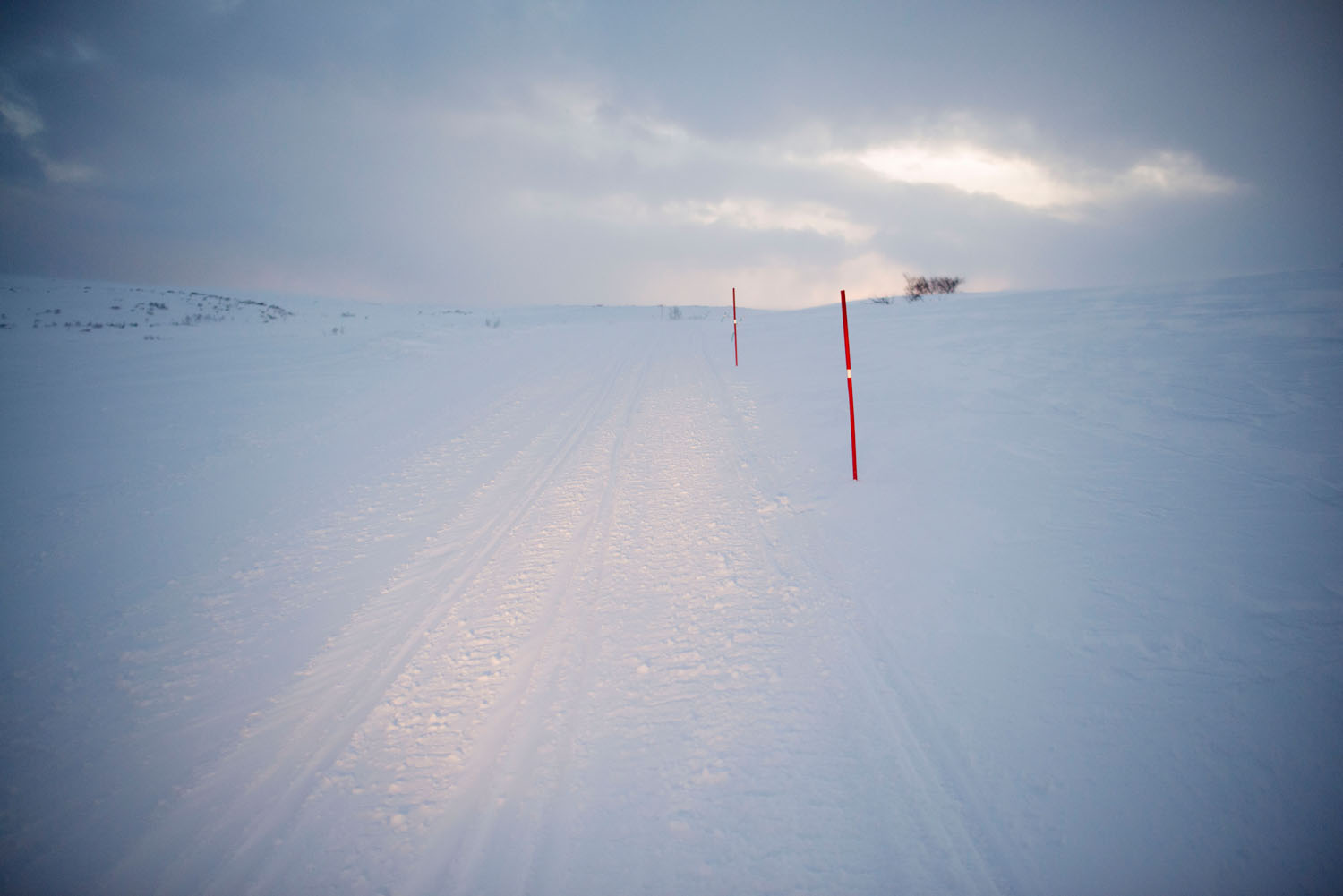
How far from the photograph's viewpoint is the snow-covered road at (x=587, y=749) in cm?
210

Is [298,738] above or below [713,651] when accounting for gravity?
below

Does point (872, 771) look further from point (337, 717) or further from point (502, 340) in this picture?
point (502, 340)

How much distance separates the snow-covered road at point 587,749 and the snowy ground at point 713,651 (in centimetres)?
2

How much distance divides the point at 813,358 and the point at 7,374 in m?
17.1

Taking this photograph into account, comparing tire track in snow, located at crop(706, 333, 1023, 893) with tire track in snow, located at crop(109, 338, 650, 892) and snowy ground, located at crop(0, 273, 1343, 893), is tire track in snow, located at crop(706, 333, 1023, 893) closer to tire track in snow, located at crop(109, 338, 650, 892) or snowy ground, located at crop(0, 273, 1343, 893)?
snowy ground, located at crop(0, 273, 1343, 893)

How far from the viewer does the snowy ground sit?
213 centimetres

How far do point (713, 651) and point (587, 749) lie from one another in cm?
96

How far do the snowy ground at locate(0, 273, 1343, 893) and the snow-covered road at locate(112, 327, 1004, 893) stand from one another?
0.02 meters

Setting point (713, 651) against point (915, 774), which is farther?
point (713, 651)

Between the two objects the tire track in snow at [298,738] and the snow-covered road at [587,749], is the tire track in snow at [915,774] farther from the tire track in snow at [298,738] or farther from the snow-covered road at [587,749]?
the tire track in snow at [298,738]

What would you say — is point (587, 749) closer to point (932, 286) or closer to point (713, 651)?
point (713, 651)

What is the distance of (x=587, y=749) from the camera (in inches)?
101

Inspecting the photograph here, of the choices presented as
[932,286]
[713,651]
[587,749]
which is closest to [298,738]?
[587,749]

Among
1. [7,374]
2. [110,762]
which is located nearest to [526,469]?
[110,762]
